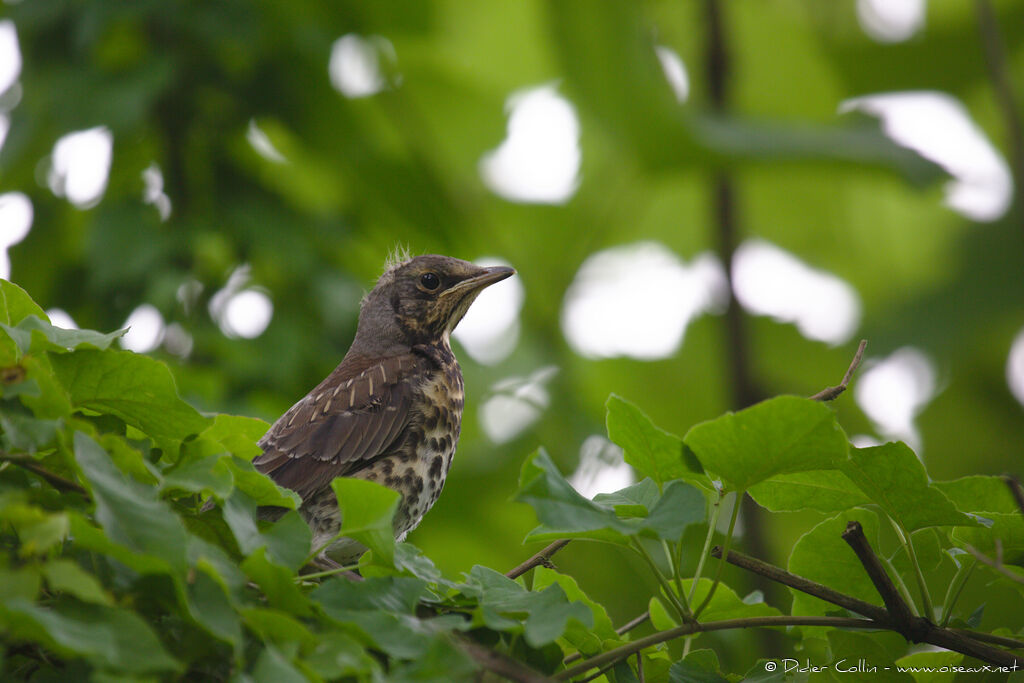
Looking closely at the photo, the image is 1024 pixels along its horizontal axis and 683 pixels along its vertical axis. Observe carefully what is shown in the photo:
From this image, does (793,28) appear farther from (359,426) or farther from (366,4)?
(359,426)

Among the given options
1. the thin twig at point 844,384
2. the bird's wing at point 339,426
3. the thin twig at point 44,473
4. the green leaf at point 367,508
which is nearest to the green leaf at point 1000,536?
the thin twig at point 844,384

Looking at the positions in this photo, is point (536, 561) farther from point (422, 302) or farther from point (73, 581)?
point (422, 302)

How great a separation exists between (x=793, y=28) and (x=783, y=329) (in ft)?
4.84

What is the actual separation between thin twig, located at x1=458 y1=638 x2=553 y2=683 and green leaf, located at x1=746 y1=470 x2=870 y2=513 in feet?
1.35

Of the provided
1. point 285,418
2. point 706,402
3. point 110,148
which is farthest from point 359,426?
point 706,402

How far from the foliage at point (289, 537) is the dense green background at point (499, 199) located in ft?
6.54

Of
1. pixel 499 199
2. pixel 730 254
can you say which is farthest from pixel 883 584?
pixel 499 199

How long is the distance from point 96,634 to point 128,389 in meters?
→ 0.40

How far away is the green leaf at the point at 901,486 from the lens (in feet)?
4.45

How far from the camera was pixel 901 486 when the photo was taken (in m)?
1.38

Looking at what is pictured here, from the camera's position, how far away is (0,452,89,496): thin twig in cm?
115

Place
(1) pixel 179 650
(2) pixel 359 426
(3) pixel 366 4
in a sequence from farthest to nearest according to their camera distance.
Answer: (3) pixel 366 4 < (2) pixel 359 426 < (1) pixel 179 650

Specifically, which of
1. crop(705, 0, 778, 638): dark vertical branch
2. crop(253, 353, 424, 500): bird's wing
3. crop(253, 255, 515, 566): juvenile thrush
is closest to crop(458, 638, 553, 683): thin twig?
crop(253, 255, 515, 566): juvenile thrush

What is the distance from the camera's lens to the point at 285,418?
10.1 ft
